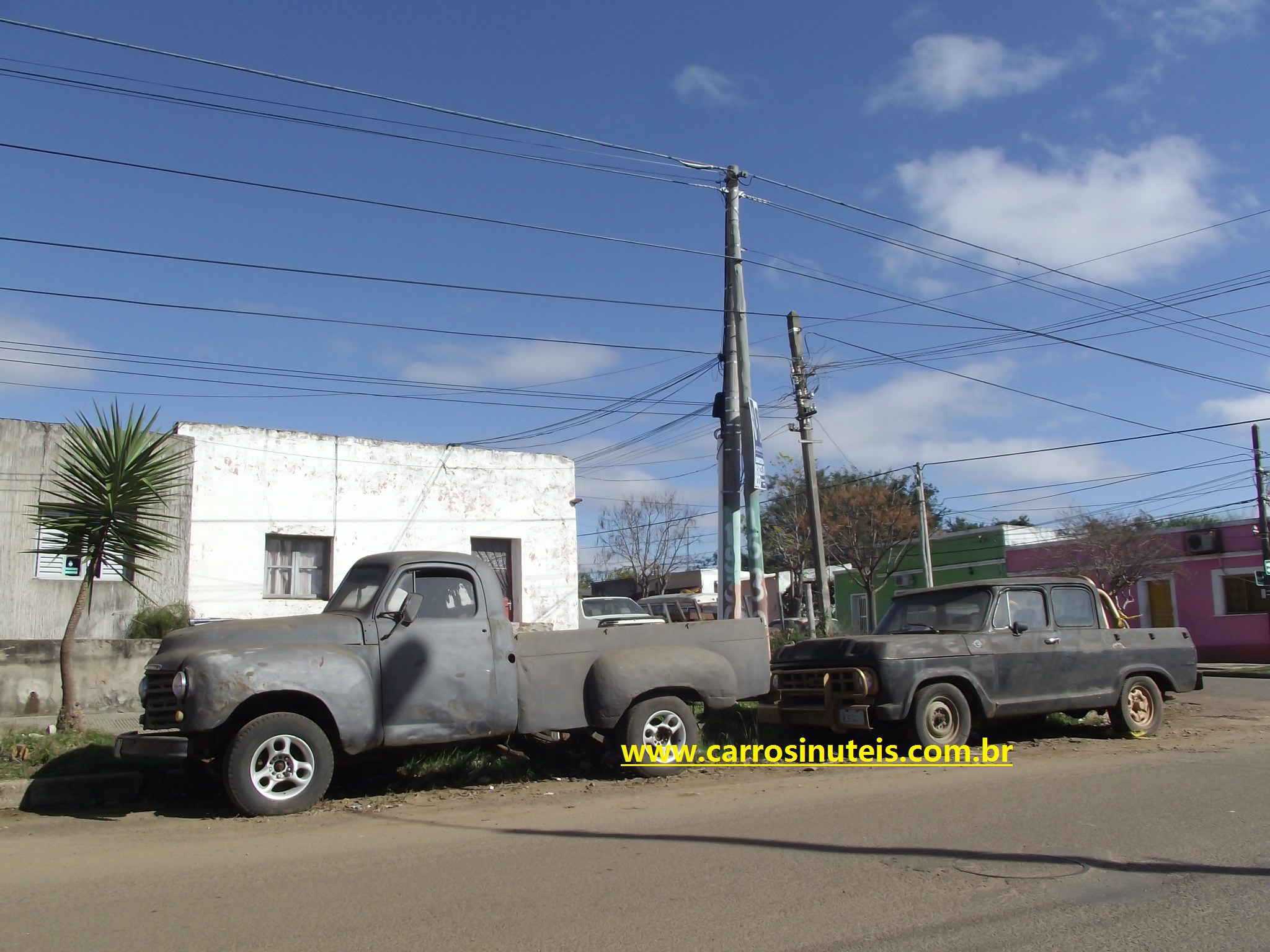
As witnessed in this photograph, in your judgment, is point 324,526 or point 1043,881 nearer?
point 1043,881

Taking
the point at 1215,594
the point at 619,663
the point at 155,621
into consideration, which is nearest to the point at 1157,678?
the point at 619,663

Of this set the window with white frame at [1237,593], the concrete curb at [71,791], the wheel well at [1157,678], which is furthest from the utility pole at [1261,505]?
the concrete curb at [71,791]

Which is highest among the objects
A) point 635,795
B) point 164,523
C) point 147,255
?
point 147,255

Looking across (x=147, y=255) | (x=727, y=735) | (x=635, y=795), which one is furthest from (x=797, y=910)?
(x=147, y=255)

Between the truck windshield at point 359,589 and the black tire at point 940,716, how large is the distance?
206 inches

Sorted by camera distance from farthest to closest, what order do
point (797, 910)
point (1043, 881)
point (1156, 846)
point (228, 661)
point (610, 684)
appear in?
point (610, 684), point (228, 661), point (1156, 846), point (1043, 881), point (797, 910)

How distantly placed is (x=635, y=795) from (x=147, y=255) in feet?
31.9

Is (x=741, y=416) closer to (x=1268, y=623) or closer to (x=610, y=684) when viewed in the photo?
(x=610, y=684)

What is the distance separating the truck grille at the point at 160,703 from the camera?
7613 mm

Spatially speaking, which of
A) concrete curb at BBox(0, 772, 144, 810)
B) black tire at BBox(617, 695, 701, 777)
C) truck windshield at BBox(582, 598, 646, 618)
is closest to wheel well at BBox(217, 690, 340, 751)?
concrete curb at BBox(0, 772, 144, 810)

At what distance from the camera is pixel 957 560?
42875 mm

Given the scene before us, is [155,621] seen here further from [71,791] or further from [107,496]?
[71,791]

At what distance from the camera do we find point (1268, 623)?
32.7m

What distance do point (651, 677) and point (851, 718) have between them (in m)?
2.06
